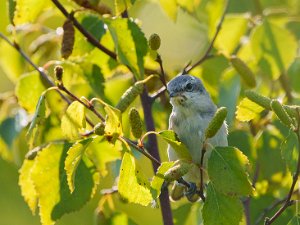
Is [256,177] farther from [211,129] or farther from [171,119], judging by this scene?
[211,129]

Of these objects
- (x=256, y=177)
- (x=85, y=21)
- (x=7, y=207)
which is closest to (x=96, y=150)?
(x=85, y=21)

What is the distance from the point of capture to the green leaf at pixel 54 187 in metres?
3.12

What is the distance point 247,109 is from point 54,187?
2.53ft

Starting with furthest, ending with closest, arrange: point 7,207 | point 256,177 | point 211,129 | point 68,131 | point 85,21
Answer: point 7,207 → point 256,177 → point 85,21 → point 68,131 → point 211,129

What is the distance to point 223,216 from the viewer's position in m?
2.73

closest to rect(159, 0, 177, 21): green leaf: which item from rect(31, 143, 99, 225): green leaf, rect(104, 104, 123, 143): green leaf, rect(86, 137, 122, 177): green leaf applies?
rect(86, 137, 122, 177): green leaf

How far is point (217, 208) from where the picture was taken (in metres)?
2.73

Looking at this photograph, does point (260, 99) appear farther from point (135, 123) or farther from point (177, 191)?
point (177, 191)

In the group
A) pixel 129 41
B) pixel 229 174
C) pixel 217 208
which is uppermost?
pixel 129 41

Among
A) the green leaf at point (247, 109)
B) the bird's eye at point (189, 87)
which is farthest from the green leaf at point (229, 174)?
the bird's eye at point (189, 87)

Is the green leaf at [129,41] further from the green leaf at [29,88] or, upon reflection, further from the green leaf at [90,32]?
the green leaf at [29,88]

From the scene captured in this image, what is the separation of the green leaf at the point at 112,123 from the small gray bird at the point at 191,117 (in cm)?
88

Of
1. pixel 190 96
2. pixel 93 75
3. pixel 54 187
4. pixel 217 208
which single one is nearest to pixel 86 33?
pixel 93 75

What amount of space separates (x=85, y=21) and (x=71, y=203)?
72 cm
